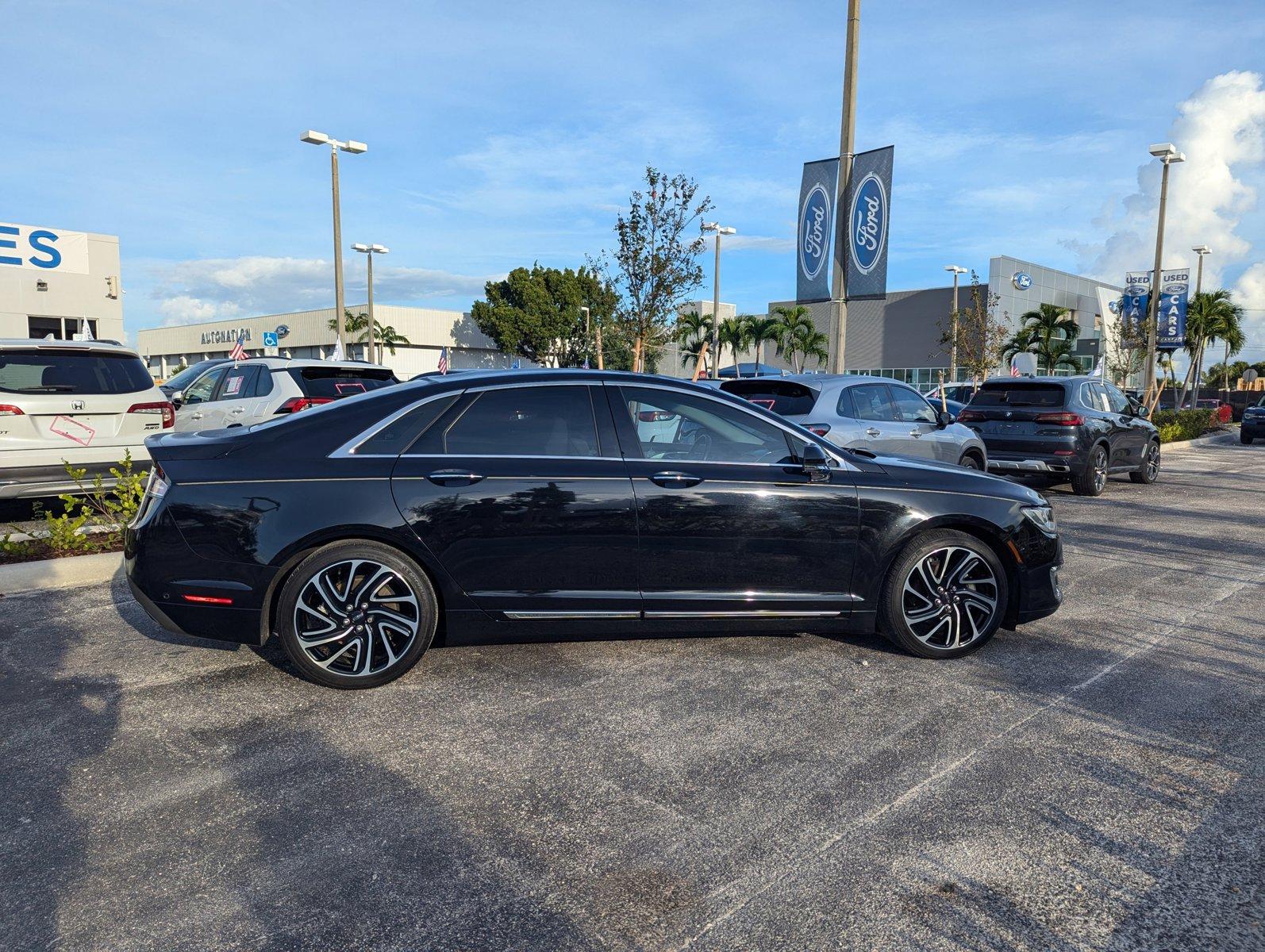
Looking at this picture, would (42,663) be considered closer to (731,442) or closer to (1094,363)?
(731,442)

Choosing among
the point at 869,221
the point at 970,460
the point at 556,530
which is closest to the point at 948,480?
the point at 556,530

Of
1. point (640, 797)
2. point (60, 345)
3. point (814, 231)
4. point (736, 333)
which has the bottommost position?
point (640, 797)

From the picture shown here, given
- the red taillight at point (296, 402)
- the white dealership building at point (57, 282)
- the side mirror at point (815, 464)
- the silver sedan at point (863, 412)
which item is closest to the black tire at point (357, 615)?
the side mirror at point (815, 464)

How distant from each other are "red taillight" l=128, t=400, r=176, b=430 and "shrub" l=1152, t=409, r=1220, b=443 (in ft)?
76.3

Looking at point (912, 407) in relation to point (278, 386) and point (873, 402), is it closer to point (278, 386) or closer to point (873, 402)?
point (873, 402)

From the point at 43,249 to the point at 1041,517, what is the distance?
28.2 metres

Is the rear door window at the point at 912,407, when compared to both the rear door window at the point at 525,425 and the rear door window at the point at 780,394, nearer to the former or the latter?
the rear door window at the point at 780,394

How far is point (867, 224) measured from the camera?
512 inches

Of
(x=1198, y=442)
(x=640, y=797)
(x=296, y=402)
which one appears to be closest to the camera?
(x=640, y=797)

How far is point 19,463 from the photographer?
26.2 ft

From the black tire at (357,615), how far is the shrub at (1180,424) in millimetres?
24234

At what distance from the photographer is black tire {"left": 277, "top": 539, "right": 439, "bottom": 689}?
439 centimetres

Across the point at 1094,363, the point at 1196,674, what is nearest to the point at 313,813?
the point at 1196,674

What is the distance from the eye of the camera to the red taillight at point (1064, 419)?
12305mm
